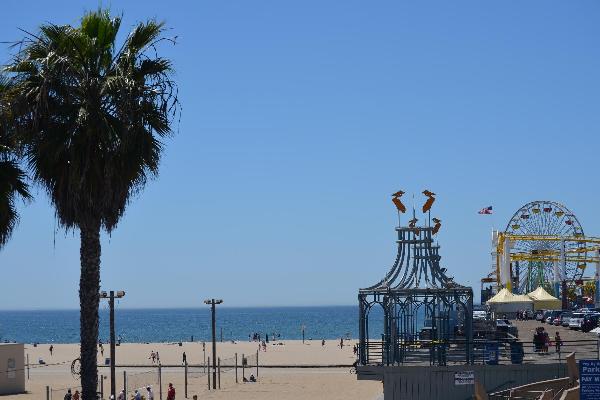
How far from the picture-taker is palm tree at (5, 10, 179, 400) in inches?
746

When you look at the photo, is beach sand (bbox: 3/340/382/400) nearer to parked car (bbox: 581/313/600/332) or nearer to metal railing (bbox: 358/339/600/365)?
parked car (bbox: 581/313/600/332)

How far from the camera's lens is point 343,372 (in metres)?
58.5

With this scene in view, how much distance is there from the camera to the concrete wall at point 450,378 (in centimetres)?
2555

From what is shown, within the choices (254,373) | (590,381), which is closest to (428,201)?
(590,381)

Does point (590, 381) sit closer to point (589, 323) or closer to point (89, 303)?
point (89, 303)

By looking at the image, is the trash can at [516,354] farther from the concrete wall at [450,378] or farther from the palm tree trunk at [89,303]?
the palm tree trunk at [89,303]

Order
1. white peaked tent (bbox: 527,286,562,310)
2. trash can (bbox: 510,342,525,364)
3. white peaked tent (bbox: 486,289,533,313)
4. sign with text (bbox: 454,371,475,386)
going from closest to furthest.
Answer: sign with text (bbox: 454,371,475,386) < trash can (bbox: 510,342,525,364) < white peaked tent (bbox: 486,289,533,313) < white peaked tent (bbox: 527,286,562,310)

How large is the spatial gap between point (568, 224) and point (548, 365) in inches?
3331

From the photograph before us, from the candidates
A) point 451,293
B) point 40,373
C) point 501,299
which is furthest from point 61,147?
point 40,373

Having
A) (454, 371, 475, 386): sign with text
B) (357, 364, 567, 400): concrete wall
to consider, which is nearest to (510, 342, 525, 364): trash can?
(357, 364, 567, 400): concrete wall

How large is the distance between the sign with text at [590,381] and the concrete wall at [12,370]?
1239 inches

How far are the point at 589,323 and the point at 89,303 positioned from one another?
38037 mm

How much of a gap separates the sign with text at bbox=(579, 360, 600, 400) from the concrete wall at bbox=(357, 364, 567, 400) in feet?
24.4

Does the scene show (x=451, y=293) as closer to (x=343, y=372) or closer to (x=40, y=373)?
(x=343, y=372)
